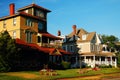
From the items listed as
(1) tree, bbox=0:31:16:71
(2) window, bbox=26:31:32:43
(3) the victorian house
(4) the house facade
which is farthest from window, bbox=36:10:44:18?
(1) tree, bbox=0:31:16:71

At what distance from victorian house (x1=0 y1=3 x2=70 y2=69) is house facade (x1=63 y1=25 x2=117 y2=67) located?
1106 centimetres

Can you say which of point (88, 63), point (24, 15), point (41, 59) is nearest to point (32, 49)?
point (41, 59)

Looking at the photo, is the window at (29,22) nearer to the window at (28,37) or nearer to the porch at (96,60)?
the window at (28,37)

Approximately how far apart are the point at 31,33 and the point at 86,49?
1909cm

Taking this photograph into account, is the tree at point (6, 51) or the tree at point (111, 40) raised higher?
the tree at point (111, 40)

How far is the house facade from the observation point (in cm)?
6781

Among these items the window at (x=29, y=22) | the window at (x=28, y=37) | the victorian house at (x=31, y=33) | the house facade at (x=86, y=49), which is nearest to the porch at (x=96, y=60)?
the house facade at (x=86, y=49)

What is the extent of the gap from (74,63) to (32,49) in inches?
865

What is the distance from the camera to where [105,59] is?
70.9 metres

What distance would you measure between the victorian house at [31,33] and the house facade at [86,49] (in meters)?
11.1

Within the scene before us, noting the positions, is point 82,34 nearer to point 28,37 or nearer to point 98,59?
point 98,59

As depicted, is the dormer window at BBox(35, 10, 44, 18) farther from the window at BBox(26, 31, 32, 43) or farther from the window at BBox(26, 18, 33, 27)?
the window at BBox(26, 31, 32, 43)

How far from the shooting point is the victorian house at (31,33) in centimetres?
5106

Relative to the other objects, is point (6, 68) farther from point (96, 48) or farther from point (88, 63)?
point (96, 48)
